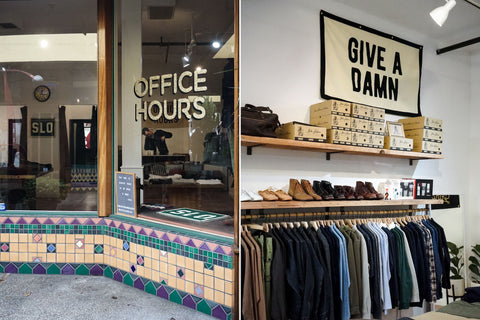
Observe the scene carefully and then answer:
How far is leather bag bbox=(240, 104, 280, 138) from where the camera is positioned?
2404 mm

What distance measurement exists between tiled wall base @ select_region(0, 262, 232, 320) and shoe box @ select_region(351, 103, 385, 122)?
2.25 metres

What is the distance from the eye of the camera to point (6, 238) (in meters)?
2.07

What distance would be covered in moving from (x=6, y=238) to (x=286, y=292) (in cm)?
214

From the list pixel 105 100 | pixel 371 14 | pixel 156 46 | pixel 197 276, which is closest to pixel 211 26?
pixel 156 46

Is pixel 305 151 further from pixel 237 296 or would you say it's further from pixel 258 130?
pixel 237 296

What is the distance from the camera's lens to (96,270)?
206cm

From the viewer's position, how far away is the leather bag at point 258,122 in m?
2.40

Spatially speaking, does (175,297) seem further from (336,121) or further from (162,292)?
(336,121)

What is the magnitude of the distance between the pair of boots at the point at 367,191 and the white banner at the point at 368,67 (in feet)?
3.27

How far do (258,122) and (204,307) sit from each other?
57.9 inches

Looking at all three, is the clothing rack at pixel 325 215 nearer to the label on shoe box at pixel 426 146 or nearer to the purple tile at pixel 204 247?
the label on shoe box at pixel 426 146

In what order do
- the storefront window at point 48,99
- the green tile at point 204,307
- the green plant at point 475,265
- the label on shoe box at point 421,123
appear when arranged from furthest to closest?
the green plant at point 475,265 < the label on shoe box at point 421,123 < the storefront window at point 48,99 < the green tile at point 204,307

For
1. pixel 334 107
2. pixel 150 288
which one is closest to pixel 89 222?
pixel 150 288

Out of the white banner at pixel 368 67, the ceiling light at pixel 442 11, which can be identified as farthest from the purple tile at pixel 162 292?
the ceiling light at pixel 442 11
